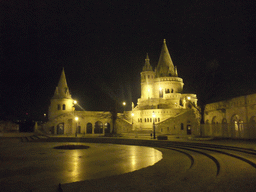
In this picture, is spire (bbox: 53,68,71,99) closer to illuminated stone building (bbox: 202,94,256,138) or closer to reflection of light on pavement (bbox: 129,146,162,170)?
illuminated stone building (bbox: 202,94,256,138)

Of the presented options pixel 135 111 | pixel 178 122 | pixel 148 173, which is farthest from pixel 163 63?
pixel 148 173

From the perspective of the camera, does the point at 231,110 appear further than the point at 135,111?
No

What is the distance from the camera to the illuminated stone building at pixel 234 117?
2175 cm

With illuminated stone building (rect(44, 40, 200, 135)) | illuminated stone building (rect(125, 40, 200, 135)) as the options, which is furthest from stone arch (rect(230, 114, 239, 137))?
illuminated stone building (rect(44, 40, 200, 135))

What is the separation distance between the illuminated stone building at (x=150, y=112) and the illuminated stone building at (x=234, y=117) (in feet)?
32.8

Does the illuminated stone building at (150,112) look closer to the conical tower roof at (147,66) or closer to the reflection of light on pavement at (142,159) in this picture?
the conical tower roof at (147,66)

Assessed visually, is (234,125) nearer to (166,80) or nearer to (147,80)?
(166,80)

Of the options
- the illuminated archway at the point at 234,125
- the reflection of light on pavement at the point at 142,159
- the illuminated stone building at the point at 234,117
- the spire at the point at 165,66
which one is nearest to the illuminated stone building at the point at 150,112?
the spire at the point at 165,66

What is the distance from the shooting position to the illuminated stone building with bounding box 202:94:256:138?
21750mm

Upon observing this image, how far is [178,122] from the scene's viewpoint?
→ 133ft

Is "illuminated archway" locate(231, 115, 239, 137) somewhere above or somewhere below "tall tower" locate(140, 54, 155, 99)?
below

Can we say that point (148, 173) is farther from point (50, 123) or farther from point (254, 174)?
point (50, 123)

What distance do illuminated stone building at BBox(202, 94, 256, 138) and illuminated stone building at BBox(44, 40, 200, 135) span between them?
10.0 meters

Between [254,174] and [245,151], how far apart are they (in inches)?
214
